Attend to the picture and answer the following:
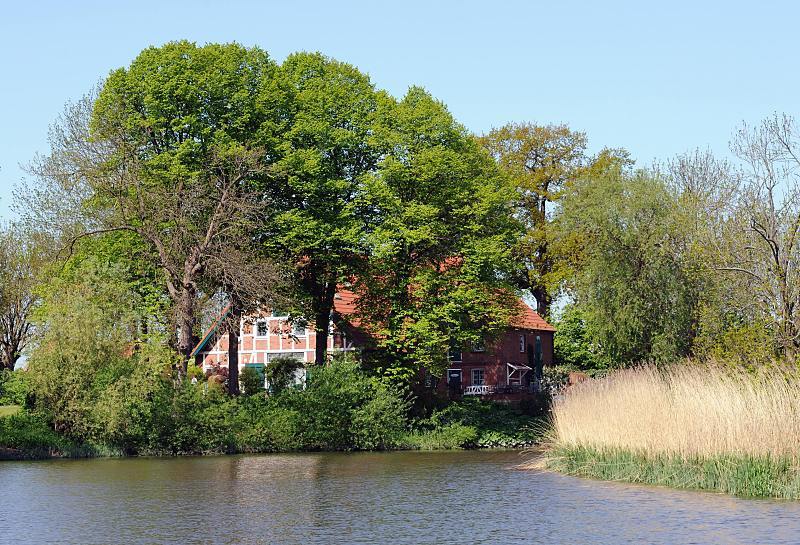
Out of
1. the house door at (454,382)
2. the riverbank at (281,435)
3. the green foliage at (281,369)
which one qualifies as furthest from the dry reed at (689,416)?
the house door at (454,382)

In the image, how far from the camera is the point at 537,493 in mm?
25547

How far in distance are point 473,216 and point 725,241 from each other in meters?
16.3

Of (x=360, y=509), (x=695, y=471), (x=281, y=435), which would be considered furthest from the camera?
(x=281, y=435)

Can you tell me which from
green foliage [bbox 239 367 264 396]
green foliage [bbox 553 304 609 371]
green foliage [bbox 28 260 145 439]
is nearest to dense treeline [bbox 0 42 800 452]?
green foliage [bbox 28 260 145 439]

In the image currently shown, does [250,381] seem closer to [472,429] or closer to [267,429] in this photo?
[267,429]

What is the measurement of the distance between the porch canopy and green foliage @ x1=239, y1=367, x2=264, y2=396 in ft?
60.4

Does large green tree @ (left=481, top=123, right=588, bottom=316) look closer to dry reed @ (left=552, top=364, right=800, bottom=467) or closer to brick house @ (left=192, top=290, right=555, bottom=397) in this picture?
brick house @ (left=192, top=290, right=555, bottom=397)

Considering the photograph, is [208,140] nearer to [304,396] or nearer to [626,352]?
[304,396]

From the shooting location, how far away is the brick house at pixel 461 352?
194ft

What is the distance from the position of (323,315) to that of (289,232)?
5797 millimetres

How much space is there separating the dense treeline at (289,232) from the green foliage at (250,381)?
4.10m

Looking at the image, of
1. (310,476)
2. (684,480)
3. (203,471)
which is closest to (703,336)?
(684,480)

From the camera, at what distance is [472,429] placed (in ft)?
158

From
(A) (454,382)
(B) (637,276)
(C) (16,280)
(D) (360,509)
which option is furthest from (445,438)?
(C) (16,280)
